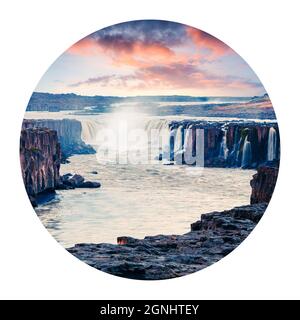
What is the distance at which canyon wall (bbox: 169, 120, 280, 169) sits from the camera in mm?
6969

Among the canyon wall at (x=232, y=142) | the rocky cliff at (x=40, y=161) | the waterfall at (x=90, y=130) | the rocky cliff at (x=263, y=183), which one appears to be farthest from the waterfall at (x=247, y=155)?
the rocky cliff at (x=40, y=161)

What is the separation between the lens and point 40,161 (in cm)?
698

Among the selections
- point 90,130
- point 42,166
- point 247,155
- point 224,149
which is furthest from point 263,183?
point 42,166

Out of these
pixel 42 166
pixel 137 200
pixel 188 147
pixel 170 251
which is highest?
pixel 188 147

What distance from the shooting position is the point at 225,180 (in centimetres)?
696

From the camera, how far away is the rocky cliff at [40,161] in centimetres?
696

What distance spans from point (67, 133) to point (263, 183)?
1.43 metres

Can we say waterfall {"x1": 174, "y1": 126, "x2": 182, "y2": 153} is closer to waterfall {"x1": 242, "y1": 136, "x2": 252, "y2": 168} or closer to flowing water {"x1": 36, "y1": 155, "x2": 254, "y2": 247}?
flowing water {"x1": 36, "y1": 155, "x2": 254, "y2": 247}

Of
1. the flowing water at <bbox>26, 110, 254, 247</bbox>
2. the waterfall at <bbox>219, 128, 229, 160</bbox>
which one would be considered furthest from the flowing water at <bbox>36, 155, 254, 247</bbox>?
the waterfall at <bbox>219, 128, 229, 160</bbox>

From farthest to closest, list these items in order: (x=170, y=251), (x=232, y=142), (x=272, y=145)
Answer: (x=232, y=142) < (x=272, y=145) < (x=170, y=251)

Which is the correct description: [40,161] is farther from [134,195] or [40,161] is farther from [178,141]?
[178,141]

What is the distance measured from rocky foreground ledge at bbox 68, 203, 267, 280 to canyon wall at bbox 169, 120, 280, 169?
0.36 metres

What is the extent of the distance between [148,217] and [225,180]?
0.61m

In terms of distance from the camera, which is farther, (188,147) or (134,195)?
(188,147)
